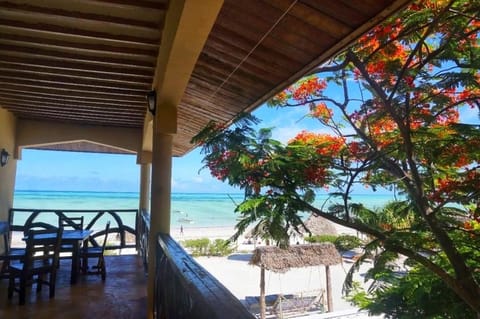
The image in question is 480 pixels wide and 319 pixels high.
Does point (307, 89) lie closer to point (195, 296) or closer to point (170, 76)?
point (170, 76)

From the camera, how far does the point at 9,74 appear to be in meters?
3.36

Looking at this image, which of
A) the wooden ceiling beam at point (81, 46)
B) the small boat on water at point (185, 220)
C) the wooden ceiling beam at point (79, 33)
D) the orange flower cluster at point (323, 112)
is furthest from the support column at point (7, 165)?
the small boat on water at point (185, 220)

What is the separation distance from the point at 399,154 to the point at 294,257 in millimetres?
6312

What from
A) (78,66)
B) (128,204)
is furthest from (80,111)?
(128,204)

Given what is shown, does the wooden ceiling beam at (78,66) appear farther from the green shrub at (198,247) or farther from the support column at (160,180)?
the green shrub at (198,247)

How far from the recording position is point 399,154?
4.11 m

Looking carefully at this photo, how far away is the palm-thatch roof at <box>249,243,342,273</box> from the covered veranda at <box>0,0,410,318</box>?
19.6 feet

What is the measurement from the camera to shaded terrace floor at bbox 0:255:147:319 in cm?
312

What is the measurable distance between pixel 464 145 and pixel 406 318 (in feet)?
7.50

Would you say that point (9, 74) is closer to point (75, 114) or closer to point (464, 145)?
point (75, 114)

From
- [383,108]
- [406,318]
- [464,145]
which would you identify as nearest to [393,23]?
[383,108]

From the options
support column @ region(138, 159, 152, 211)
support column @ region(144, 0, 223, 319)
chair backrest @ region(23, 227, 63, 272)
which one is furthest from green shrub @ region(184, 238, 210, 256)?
support column @ region(144, 0, 223, 319)

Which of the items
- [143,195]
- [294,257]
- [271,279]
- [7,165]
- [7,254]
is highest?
[7,165]

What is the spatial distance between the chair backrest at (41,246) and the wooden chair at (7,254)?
280mm
